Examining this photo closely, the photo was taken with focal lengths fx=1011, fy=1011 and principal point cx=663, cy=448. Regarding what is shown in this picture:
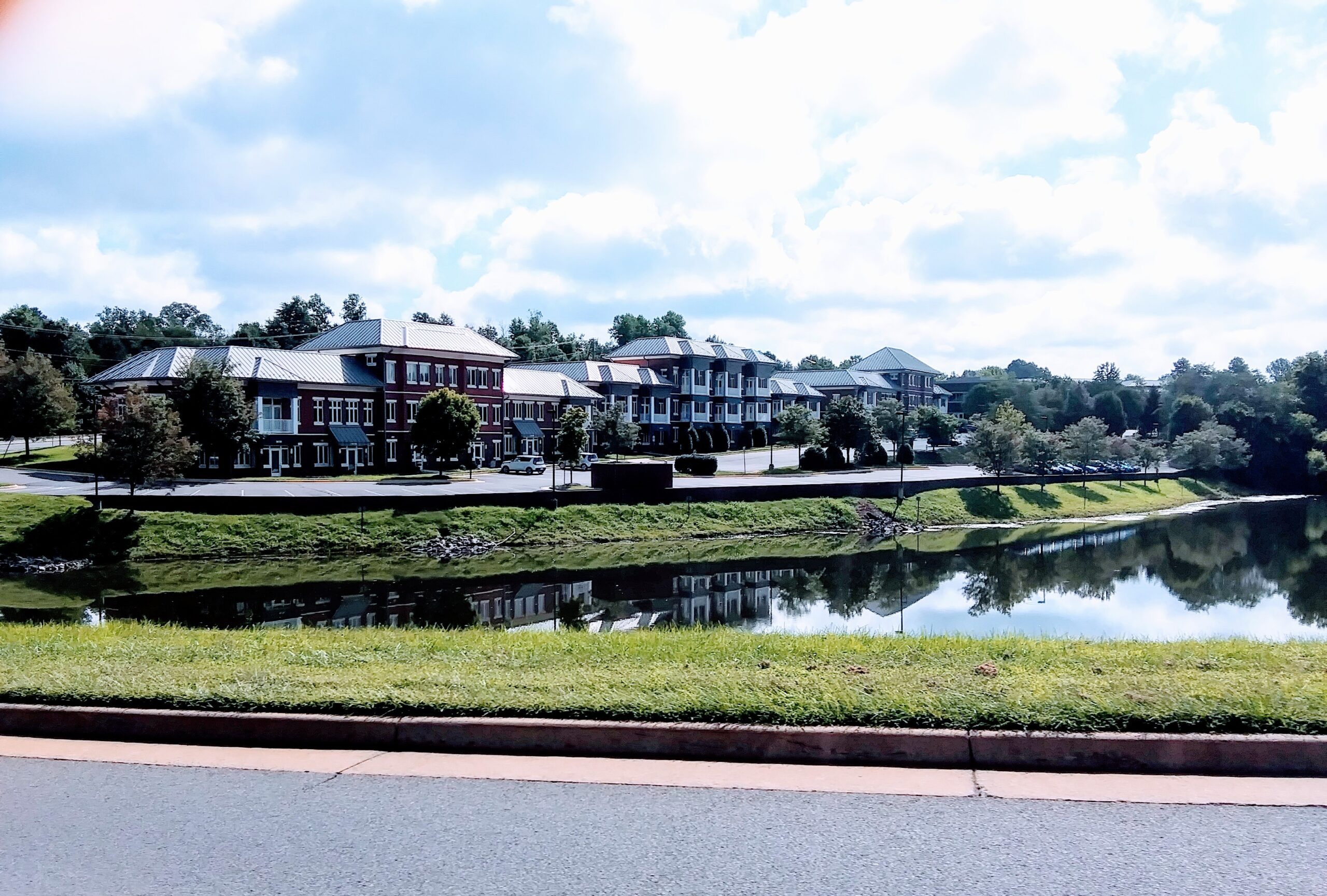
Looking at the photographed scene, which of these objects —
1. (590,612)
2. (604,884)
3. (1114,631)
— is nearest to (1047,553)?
(1114,631)

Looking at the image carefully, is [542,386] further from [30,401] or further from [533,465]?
[30,401]

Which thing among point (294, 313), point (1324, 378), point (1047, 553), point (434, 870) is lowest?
point (1047, 553)

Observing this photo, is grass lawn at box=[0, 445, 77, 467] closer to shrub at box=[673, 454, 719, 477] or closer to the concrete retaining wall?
the concrete retaining wall

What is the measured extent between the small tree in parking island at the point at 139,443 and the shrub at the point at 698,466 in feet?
92.0

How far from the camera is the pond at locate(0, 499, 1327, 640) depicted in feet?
73.7

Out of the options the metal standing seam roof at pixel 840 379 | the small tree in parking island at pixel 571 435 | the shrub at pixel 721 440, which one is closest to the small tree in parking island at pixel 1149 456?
the metal standing seam roof at pixel 840 379

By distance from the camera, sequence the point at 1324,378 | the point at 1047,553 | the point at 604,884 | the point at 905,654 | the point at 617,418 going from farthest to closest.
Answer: the point at 1324,378
the point at 617,418
the point at 1047,553
the point at 905,654
the point at 604,884

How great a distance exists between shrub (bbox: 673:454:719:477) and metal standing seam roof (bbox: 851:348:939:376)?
4984 centimetres

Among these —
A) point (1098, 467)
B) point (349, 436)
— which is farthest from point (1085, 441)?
point (349, 436)

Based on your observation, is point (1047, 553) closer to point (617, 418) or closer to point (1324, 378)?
point (617, 418)

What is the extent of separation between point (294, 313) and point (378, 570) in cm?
7595

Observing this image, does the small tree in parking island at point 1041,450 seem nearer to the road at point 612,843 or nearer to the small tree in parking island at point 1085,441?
the small tree in parking island at point 1085,441

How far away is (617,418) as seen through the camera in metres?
65.3

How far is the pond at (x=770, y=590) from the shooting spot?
2245cm
